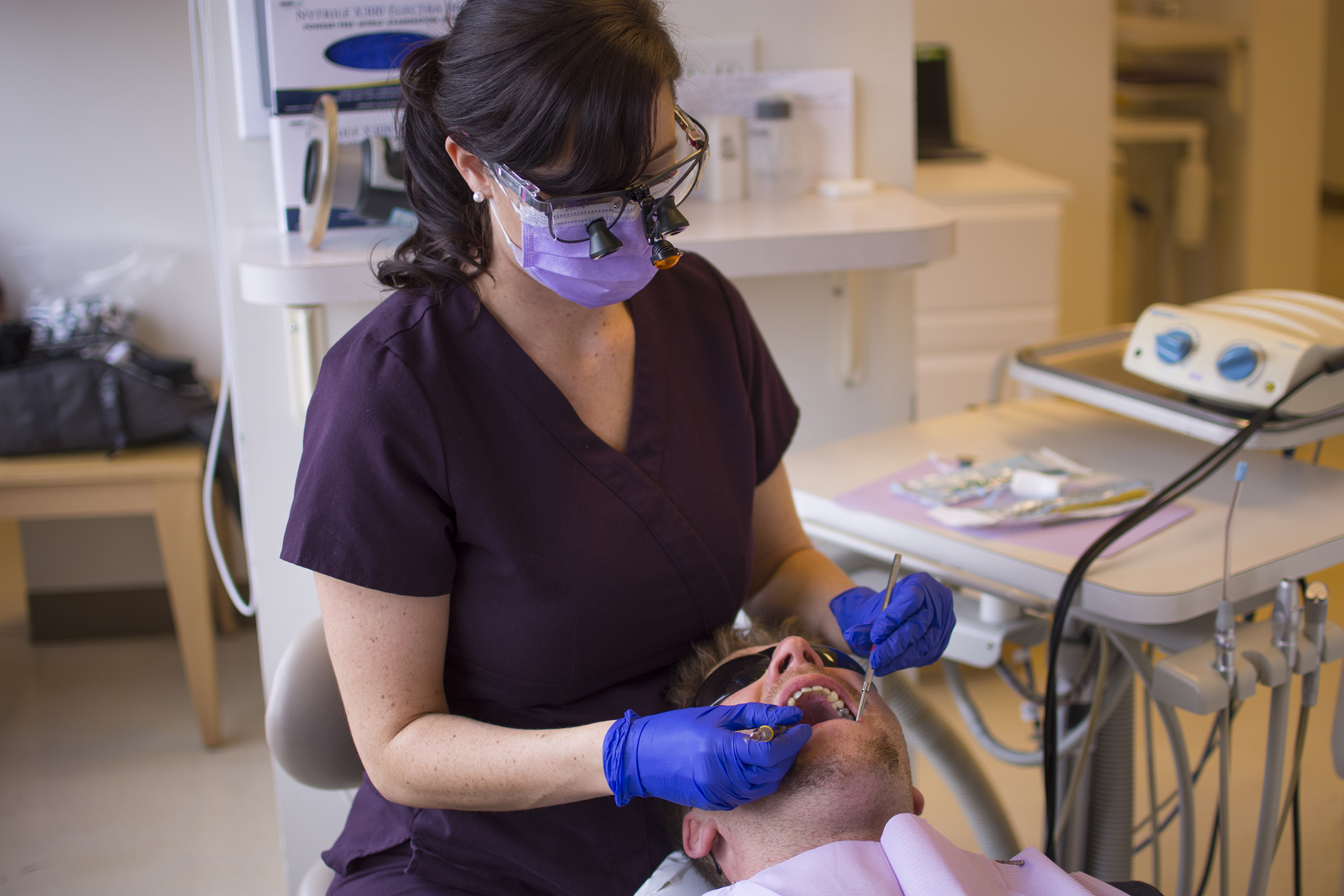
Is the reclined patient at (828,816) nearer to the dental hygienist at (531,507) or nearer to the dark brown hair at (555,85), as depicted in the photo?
the dental hygienist at (531,507)

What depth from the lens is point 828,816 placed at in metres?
1.03

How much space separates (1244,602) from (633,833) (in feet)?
2.43

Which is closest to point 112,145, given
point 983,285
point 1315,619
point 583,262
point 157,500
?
point 157,500

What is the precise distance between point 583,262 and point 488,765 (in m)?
0.46

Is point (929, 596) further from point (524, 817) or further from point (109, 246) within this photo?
point (109, 246)

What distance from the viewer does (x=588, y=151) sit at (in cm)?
98

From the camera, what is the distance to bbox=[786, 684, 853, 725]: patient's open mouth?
1100 millimetres

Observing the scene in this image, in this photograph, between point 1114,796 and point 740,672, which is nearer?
point 740,672

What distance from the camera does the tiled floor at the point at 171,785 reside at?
7.16ft

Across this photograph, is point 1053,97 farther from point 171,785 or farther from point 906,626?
point 171,785

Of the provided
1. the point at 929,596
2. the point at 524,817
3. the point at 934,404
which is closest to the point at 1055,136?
the point at 934,404

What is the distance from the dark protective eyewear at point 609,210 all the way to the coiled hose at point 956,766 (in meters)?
0.74

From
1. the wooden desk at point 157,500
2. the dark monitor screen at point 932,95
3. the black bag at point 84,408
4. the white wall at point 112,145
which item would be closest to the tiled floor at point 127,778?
the wooden desk at point 157,500

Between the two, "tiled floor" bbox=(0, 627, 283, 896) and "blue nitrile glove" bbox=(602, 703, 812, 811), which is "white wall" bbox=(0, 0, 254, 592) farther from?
"blue nitrile glove" bbox=(602, 703, 812, 811)
